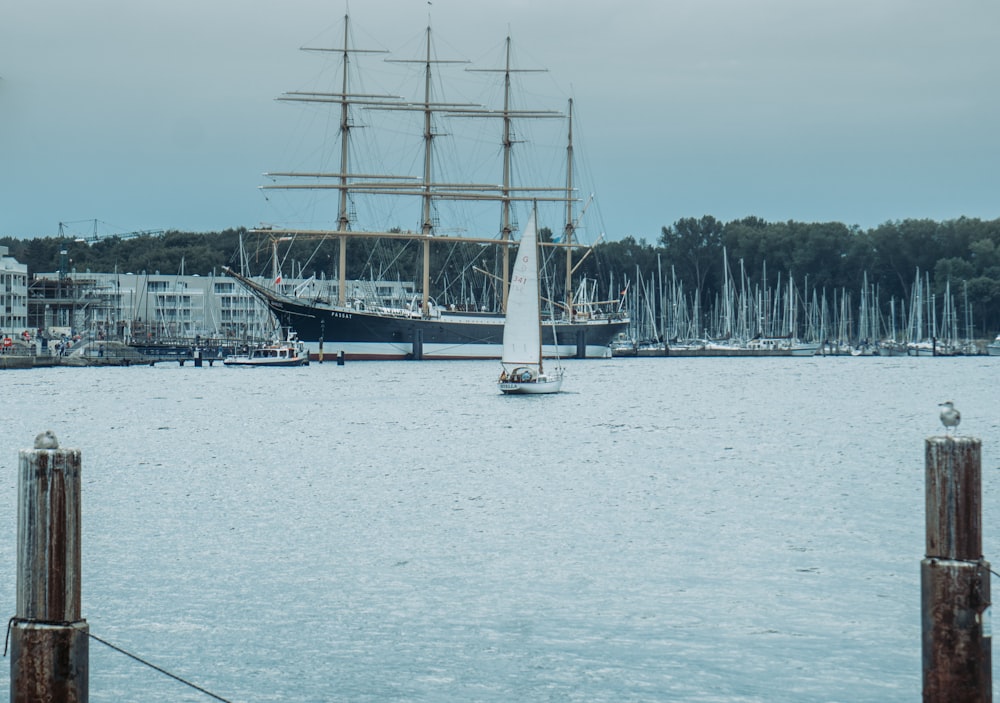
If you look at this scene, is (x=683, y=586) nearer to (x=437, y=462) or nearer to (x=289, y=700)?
(x=289, y=700)

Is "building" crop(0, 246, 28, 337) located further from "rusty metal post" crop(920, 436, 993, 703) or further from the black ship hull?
"rusty metal post" crop(920, 436, 993, 703)

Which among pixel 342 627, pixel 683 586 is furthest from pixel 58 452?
pixel 683 586

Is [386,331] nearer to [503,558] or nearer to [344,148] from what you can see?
[344,148]

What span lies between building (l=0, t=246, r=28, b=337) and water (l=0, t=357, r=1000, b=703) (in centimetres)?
12632

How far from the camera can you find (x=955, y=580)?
12.0 metres

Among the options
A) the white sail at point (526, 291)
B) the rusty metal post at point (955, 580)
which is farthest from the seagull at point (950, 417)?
the white sail at point (526, 291)

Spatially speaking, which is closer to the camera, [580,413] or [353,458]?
[353,458]

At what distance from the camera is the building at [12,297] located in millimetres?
187625

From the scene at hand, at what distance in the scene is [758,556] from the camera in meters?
28.1

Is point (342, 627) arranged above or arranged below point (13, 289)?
below

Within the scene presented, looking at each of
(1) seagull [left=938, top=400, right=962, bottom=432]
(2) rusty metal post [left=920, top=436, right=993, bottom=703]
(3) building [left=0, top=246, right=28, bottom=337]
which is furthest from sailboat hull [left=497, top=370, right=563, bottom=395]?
(3) building [left=0, top=246, right=28, bottom=337]

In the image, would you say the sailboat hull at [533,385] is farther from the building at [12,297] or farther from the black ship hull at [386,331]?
the building at [12,297]

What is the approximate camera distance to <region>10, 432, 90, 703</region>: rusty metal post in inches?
422

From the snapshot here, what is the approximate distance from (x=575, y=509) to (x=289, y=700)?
1952 cm
